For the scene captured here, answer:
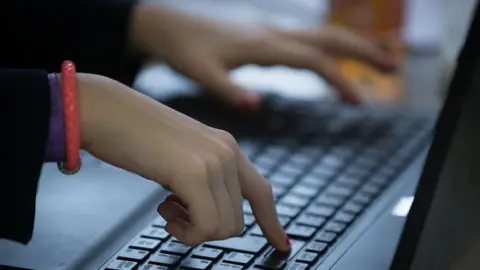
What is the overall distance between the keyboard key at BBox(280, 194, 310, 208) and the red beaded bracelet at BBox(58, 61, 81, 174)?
Result: 196 mm

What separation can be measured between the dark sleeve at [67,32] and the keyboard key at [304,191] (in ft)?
0.96

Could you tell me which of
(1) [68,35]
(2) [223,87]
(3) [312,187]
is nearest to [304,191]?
(3) [312,187]

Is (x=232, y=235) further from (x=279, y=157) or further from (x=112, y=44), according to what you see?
(x=112, y=44)

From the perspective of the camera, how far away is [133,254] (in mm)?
661

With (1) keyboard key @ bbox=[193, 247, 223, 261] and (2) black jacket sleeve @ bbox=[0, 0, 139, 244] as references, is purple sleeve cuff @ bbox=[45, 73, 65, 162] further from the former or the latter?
(2) black jacket sleeve @ bbox=[0, 0, 139, 244]

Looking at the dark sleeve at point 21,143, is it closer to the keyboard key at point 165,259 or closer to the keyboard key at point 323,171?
the keyboard key at point 165,259

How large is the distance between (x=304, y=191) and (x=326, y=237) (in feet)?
0.33

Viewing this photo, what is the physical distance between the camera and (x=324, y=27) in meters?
1.15

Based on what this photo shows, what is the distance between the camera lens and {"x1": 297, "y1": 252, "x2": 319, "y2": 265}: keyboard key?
0.66 metres

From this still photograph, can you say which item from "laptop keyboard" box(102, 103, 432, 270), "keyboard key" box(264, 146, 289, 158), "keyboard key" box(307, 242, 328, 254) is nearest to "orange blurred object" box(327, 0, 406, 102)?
"laptop keyboard" box(102, 103, 432, 270)

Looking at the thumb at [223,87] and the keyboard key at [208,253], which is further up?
the thumb at [223,87]

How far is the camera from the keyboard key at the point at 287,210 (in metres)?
0.75

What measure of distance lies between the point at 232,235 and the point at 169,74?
1.90 ft

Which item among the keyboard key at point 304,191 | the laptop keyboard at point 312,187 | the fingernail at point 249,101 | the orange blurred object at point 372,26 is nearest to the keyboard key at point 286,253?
the laptop keyboard at point 312,187
